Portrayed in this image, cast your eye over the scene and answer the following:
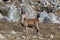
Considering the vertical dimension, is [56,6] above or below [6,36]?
below

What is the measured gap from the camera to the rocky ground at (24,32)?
899 centimetres

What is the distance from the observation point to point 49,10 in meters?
14.3

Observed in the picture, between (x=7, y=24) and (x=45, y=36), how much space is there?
224 cm

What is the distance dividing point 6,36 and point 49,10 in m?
5.75

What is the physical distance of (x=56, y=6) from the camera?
15539 mm

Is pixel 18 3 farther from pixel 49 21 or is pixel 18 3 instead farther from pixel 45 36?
pixel 45 36

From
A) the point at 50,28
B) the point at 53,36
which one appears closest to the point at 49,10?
the point at 50,28

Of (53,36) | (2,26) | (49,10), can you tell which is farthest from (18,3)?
(53,36)

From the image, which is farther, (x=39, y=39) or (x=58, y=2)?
(x=58, y=2)

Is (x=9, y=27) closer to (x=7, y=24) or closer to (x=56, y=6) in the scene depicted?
(x=7, y=24)

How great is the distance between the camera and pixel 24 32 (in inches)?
382

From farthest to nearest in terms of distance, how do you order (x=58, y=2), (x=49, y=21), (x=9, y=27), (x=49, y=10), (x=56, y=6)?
(x=58, y=2)
(x=56, y=6)
(x=49, y=10)
(x=49, y=21)
(x=9, y=27)

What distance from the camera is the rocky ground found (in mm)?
8992

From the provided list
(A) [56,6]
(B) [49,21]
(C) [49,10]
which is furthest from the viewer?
(A) [56,6]
